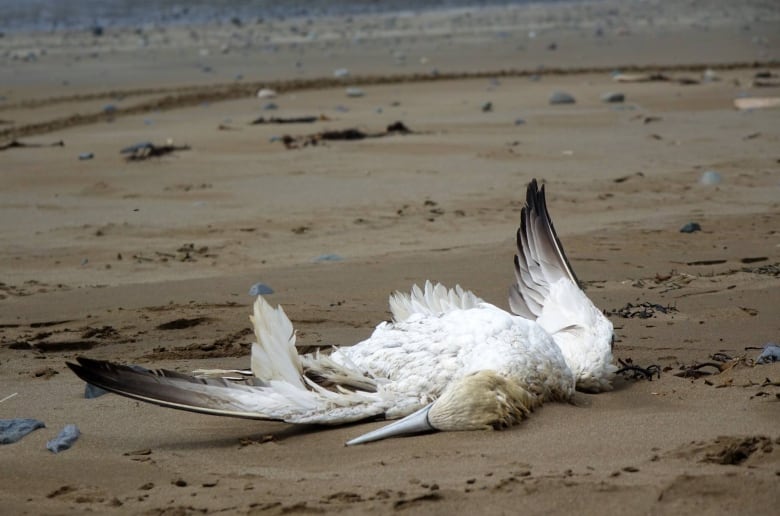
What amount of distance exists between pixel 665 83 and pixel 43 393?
12.8 metres

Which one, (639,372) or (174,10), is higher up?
(174,10)

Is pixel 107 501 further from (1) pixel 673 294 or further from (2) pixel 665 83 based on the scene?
(2) pixel 665 83

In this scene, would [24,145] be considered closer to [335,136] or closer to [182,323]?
[335,136]

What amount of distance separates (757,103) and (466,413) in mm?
10552

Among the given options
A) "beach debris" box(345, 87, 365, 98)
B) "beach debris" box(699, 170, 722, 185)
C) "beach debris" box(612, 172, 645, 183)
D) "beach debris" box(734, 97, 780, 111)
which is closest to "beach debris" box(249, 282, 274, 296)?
"beach debris" box(612, 172, 645, 183)

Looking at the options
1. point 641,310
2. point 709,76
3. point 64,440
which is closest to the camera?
point 64,440

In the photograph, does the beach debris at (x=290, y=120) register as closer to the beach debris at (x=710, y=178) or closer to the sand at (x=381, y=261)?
the sand at (x=381, y=261)

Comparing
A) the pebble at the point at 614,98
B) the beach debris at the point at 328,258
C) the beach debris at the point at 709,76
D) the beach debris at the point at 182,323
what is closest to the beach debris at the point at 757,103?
the pebble at the point at 614,98

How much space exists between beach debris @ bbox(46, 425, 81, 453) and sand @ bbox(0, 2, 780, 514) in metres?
0.03

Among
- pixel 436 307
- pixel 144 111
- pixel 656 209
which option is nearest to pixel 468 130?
pixel 656 209

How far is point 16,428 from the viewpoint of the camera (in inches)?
155

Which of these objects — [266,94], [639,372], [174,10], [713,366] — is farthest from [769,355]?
[174,10]

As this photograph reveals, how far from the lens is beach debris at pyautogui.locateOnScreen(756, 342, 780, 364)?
A: 14.6ft

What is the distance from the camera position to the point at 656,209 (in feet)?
27.8
